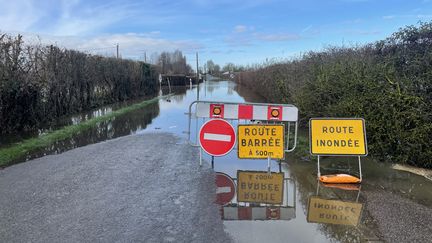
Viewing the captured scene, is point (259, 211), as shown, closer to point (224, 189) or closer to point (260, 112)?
point (224, 189)

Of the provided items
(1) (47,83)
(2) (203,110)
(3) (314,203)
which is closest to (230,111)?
(2) (203,110)

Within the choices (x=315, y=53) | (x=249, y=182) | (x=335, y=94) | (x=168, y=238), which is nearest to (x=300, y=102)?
(x=335, y=94)

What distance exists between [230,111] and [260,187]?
1.82 meters

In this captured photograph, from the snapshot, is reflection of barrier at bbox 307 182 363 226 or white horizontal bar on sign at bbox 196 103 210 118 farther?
white horizontal bar on sign at bbox 196 103 210 118

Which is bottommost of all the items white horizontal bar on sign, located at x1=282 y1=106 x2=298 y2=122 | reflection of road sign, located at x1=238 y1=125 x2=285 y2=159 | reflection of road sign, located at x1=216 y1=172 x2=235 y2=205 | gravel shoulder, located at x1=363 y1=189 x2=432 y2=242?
reflection of road sign, located at x1=216 y1=172 x2=235 y2=205

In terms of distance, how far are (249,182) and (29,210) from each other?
3439 millimetres

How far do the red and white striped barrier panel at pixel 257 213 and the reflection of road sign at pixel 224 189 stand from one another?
0.35 metres

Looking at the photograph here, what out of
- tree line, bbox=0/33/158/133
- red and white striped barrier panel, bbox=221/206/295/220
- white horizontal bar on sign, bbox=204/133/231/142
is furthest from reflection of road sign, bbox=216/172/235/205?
tree line, bbox=0/33/158/133

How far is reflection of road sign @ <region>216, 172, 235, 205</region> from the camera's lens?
5882 millimetres

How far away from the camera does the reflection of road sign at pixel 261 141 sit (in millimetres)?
7500

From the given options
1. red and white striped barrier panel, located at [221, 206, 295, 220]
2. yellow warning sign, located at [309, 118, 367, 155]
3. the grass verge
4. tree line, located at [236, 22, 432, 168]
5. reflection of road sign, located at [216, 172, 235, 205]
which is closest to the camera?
red and white striped barrier panel, located at [221, 206, 295, 220]

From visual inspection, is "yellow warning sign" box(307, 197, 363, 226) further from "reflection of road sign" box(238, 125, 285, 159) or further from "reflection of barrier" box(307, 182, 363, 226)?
"reflection of road sign" box(238, 125, 285, 159)

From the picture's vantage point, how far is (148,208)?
5.44m

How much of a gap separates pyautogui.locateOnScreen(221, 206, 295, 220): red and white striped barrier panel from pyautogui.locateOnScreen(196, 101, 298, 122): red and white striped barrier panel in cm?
251
